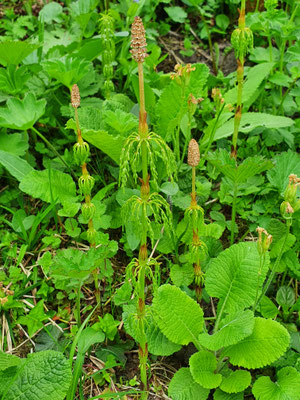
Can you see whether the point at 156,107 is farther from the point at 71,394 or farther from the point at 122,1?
the point at 71,394

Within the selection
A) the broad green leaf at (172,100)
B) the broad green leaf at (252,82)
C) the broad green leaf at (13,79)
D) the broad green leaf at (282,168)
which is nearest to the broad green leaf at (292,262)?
the broad green leaf at (282,168)

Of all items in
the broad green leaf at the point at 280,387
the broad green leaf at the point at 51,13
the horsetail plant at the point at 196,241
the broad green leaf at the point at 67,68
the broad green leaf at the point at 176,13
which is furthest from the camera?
the broad green leaf at the point at 176,13

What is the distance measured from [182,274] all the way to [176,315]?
35cm

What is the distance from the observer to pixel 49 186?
2.65 meters

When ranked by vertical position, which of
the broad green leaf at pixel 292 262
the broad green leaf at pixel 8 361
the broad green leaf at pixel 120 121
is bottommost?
the broad green leaf at pixel 292 262

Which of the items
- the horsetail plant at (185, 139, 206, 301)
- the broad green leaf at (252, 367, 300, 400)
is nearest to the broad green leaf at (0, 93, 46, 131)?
the horsetail plant at (185, 139, 206, 301)

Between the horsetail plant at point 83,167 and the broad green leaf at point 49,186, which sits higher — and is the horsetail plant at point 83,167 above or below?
above

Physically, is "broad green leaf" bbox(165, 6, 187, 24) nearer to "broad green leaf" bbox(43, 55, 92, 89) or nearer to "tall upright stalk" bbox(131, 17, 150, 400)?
"broad green leaf" bbox(43, 55, 92, 89)

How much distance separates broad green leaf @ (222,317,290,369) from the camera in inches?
79.8

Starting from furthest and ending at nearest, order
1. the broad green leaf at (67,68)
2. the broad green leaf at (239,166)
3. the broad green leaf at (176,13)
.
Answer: the broad green leaf at (176,13) → the broad green leaf at (67,68) → the broad green leaf at (239,166)

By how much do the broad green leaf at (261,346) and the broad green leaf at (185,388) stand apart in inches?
7.3

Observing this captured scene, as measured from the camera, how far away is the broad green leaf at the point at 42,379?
76.4 inches

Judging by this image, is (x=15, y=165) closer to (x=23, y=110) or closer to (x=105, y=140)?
(x=23, y=110)

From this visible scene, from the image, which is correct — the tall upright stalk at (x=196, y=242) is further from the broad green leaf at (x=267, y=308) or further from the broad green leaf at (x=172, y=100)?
the broad green leaf at (x=172, y=100)
